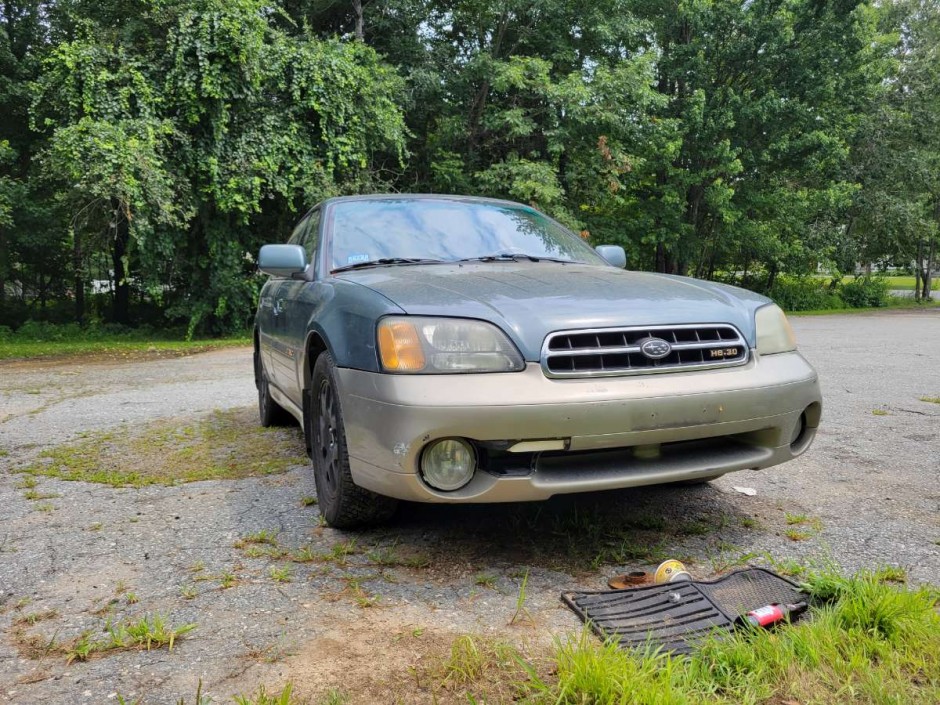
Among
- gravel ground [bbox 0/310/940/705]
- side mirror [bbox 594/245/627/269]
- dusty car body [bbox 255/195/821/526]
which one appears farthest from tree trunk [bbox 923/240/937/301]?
dusty car body [bbox 255/195/821/526]

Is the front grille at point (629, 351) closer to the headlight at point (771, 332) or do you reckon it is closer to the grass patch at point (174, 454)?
the headlight at point (771, 332)

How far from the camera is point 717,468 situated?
269 centimetres

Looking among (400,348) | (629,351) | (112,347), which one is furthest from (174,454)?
(112,347)

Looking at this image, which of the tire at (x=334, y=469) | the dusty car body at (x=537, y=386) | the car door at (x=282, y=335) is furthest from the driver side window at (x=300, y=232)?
the tire at (x=334, y=469)

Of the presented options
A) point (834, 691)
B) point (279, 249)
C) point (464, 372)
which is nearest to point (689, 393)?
point (464, 372)

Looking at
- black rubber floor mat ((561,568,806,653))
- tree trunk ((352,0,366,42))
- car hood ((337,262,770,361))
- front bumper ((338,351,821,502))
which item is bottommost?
black rubber floor mat ((561,568,806,653))

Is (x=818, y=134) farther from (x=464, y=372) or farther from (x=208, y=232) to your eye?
(x=464, y=372)

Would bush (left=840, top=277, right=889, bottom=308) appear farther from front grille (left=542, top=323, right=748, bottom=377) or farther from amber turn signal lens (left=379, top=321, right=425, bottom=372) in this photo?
amber turn signal lens (left=379, top=321, right=425, bottom=372)

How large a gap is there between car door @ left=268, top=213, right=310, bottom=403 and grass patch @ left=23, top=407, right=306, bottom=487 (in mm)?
463

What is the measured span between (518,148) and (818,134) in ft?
30.4

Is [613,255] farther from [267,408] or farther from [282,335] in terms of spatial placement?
[267,408]

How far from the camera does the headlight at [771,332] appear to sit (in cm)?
291

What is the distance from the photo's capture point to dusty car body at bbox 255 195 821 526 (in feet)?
7.91

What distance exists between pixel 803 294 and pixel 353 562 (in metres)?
26.3
